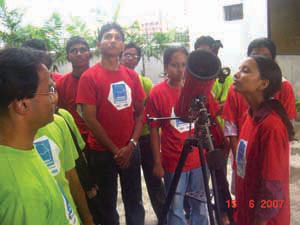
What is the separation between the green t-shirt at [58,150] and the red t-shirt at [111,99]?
0.67 meters

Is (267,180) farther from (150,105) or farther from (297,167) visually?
(297,167)

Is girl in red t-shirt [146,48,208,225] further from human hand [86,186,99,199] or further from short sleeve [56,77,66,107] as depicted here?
short sleeve [56,77,66,107]

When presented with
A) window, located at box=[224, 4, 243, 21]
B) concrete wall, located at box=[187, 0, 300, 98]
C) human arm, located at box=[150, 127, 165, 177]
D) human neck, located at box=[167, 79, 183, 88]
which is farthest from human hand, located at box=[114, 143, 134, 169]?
window, located at box=[224, 4, 243, 21]

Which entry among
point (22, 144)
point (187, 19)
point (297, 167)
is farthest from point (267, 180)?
point (187, 19)

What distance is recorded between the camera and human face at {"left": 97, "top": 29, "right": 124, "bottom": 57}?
226 centimetres

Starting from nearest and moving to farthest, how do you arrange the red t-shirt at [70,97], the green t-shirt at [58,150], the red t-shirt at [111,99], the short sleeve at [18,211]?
1. the short sleeve at [18,211]
2. the green t-shirt at [58,150]
3. the red t-shirt at [111,99]
4. the red t-shirt at [70,97]

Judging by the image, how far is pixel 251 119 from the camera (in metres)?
1.59

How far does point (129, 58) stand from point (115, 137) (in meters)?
0.96

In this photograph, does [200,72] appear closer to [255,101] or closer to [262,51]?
[255,101]

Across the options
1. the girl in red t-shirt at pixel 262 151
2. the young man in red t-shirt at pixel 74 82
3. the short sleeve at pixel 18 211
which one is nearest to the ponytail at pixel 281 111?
the girl in red t-shirt at pixel 262 151

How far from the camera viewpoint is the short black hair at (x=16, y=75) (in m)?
0.96

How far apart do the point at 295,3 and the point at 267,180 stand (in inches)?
193

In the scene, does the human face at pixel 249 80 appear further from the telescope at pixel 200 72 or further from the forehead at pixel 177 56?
the forehead at pixel 177 56

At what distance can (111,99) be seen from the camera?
7.18 feet
